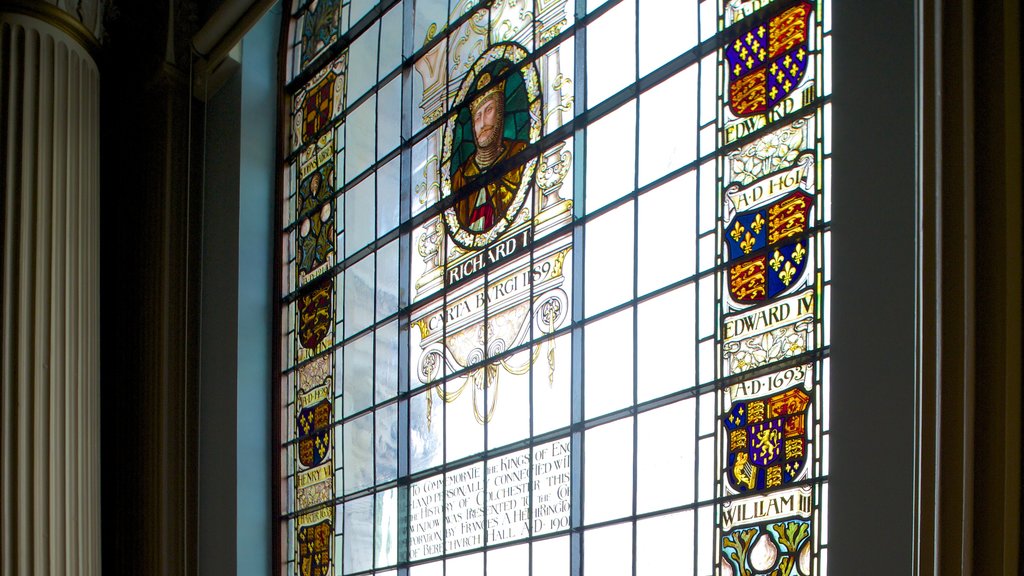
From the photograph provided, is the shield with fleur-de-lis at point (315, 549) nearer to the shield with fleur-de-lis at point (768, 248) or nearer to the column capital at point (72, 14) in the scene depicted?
the shield with fleur-de-lis at point (768, 248)

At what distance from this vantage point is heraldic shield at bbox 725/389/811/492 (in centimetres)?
259

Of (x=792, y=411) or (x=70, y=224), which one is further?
(x=70, y=224)

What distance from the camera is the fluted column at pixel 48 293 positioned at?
4582 mm

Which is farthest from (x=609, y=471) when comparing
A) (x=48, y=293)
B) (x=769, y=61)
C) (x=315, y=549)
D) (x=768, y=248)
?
(x=48, y=293)

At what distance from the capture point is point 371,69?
4.65 meters

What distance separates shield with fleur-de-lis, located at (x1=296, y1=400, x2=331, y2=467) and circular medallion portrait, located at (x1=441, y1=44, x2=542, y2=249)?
1.12 m

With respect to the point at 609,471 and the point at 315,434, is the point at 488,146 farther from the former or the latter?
the point at 315,434

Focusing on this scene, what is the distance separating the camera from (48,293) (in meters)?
4.77

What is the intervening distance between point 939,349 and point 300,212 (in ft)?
11.8

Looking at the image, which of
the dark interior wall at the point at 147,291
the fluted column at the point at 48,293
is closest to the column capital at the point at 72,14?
the fluted column at the point at 48,293

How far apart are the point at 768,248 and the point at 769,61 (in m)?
0.52

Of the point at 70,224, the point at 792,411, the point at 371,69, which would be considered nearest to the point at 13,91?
the point at 70,224

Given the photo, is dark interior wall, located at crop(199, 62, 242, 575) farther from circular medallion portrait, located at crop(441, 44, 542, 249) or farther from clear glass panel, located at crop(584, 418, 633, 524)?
clear glass panel, located at crop(584, 418, 633, 524)

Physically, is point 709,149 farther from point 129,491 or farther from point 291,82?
point 129,491
